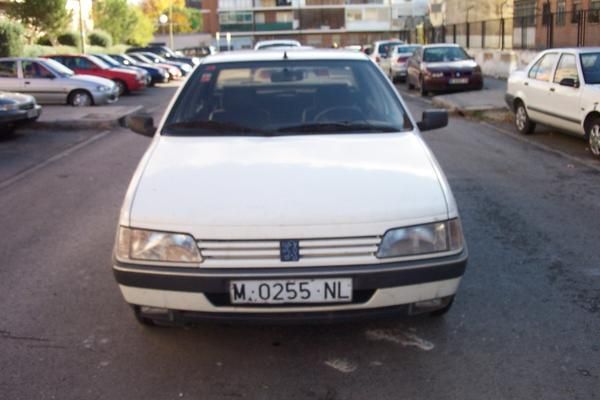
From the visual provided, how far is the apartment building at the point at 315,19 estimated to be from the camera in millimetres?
91000

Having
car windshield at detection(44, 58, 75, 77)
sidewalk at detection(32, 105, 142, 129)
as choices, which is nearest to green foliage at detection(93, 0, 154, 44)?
car windshield at detection(44, 58, 75, 77)

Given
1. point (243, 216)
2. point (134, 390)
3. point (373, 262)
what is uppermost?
point (243, 216)

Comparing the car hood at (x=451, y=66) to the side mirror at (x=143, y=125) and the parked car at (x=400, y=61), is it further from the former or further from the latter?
the side mirror at (x=143, y=125)

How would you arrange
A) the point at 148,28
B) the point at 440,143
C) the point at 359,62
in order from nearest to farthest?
the point at 359,62
the point at 440,143
the point at 148,28

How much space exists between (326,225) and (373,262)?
0.99 feet

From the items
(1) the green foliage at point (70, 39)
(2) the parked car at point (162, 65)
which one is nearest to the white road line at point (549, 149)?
(2) the parked car at point (162, 65)

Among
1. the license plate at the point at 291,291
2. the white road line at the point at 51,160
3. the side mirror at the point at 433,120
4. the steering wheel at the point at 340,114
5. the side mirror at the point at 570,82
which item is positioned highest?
the side mirror at the point at 570,82

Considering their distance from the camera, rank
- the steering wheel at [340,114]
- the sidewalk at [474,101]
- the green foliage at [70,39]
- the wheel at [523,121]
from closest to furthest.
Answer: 1. the steering wheel at [340,114]
2. the wheel at [523,121]
3. the sidewalk at [474,101]
4. the green foliage at [70,39]

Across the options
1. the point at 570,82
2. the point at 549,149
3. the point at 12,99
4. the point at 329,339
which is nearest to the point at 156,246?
the point at 329,339

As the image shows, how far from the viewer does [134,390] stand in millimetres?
3547

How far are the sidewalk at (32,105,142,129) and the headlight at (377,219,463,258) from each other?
11922 mm

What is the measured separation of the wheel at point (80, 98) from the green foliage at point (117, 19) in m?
39.1

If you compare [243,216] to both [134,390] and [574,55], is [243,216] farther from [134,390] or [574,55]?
[574,55]

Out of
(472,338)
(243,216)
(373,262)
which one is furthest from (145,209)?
(472,338)
